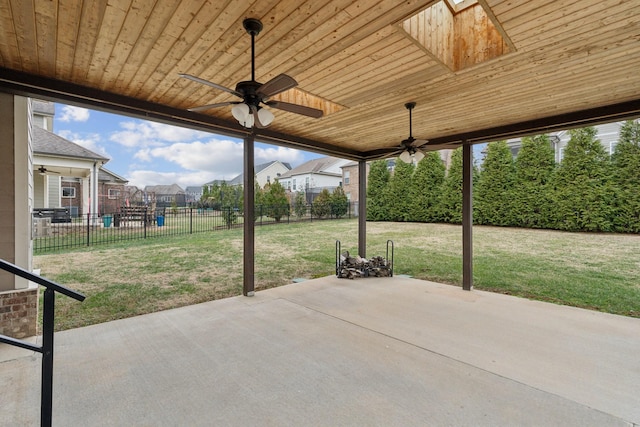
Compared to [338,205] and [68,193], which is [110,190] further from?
[338,205]

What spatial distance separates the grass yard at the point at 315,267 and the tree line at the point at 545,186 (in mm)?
545

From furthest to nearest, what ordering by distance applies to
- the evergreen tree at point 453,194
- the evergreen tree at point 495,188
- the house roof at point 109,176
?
the house roof at point 109,176
the evergreen tree at point 453,194
the evergreen tree at point 495,188

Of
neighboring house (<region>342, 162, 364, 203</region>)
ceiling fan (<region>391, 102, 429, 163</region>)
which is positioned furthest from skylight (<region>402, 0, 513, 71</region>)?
neighboring house (<region>342, 162, 364, 203</region>)

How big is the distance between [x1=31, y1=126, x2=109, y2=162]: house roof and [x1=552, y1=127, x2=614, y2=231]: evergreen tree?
14816 millimetres

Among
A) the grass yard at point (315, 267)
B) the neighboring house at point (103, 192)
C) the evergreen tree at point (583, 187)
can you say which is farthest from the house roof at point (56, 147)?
the evergreen tree at point (583, 187)

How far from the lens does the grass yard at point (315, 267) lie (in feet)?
15.5

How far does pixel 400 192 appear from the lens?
13.9m

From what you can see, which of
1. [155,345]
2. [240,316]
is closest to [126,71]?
[155,345]

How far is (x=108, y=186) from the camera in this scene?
53.3 ft

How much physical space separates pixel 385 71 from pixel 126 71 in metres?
2.49

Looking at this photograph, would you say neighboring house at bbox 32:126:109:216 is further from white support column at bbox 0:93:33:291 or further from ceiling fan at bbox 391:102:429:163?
ceiling fan at bbox 391:102:429:163

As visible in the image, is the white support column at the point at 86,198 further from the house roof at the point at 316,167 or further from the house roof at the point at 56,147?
the house roof at the point at 316,167

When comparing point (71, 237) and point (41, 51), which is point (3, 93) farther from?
point (71, 237)

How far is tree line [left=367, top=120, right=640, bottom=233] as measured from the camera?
8.67m
